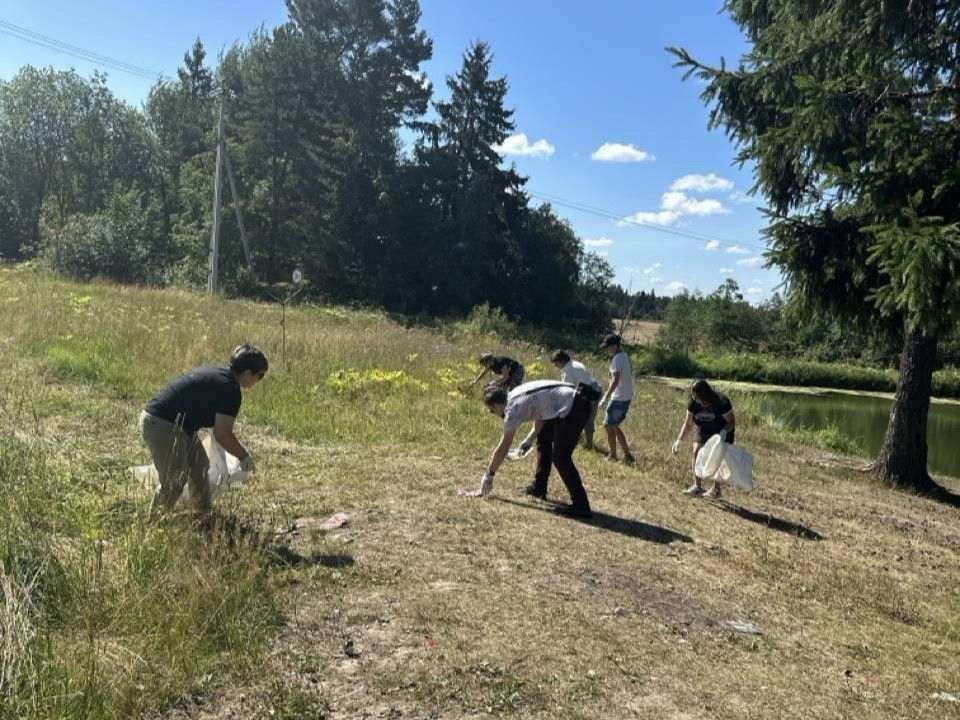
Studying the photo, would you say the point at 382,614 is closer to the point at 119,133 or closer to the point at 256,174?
the point at 256,174

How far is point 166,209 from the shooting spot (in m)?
50.1

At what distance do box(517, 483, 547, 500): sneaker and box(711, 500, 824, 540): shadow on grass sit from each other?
2303mm

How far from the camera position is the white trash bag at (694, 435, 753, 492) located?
7.82 m

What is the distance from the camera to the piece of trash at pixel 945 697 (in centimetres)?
400

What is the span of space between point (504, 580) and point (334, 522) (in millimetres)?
1652

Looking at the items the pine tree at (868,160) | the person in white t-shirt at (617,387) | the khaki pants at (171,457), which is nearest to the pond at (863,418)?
the pine tree at (868,160)

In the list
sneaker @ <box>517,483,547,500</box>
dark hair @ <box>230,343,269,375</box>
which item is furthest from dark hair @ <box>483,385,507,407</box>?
dark hair @ <box>230,343,269,375</box>

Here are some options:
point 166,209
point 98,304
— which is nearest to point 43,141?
point 166,209

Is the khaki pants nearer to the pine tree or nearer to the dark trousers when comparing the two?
the dark trousers

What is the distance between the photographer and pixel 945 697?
402 cm

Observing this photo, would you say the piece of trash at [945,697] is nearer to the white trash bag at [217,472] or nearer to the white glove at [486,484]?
the white glove at [486,484]

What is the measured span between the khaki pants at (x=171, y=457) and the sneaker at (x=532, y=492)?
10.8ft

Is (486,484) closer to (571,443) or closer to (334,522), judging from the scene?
(571,443)

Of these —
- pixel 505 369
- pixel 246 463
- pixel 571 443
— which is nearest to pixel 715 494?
pixel 505 369
